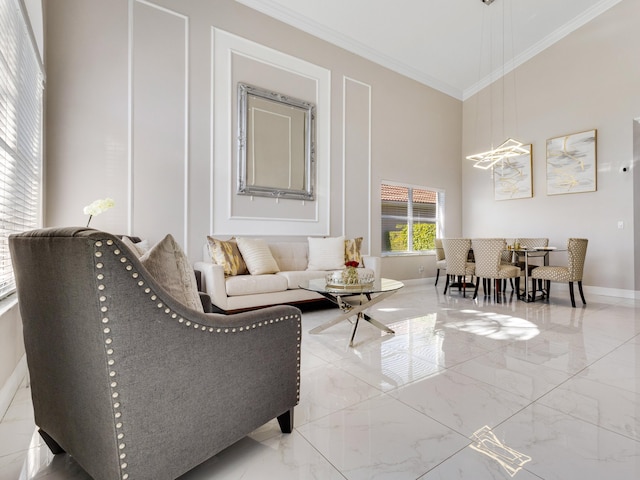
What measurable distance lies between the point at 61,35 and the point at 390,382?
435 centimetres

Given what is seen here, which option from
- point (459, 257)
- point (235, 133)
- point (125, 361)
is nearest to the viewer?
point (125, 361)

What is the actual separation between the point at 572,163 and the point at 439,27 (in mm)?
3223

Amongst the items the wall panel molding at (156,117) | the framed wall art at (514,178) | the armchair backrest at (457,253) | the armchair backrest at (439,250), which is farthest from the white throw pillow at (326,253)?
the framed wall art at (514,178)

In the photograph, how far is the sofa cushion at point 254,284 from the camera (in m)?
3.28

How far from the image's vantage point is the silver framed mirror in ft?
13.8

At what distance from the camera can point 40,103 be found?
2764mm

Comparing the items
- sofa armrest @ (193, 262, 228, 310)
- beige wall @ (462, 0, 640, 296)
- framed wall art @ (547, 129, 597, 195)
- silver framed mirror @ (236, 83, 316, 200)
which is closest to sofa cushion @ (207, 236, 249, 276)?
sofa armrest @ (193, 262, 228, 310)

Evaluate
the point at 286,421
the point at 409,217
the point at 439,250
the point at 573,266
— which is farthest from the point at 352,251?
the point at 286,421

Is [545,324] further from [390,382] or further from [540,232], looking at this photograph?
[540,232]

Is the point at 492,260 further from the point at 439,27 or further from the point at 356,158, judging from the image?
the point at 439,27

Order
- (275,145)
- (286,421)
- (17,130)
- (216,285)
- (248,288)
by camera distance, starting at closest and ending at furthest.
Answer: (286,421), (17,130), (216,285), (248,288), (275,145)

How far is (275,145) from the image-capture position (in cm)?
445

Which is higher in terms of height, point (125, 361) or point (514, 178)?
point (514, 178)

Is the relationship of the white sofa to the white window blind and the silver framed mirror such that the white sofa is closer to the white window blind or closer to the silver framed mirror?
the silver framed mirror
